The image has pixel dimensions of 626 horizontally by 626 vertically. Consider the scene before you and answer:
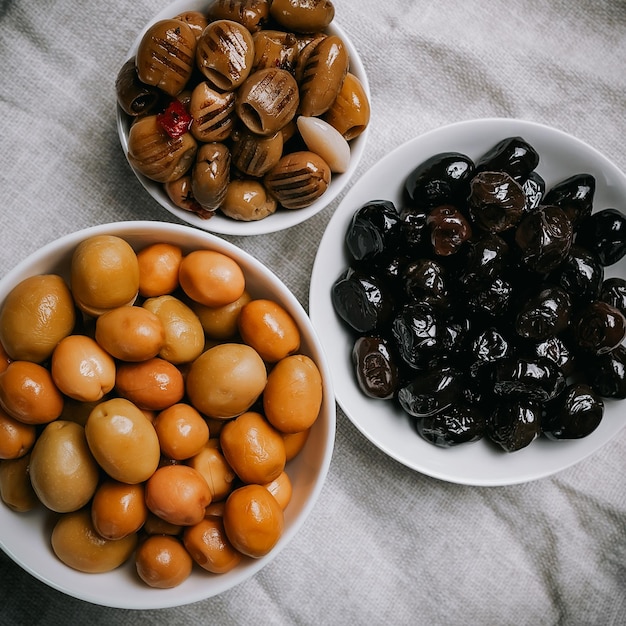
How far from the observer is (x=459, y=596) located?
0.87m

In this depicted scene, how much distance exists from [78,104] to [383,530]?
0.65 meters

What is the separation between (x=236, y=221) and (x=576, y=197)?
0.38 metres

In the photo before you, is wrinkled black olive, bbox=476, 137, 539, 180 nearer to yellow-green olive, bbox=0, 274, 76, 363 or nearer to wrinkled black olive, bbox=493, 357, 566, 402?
wrinkled black olive, bbox=493, 357, 566, 402

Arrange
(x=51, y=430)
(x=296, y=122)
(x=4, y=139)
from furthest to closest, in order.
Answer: (x=4, y=139), (x=296, y=122), (x=51, y=430)

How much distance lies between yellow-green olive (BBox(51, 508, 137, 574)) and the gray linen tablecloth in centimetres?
22

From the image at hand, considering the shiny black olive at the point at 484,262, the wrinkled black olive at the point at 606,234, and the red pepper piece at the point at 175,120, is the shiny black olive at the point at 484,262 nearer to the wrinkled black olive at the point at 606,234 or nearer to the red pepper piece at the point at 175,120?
the wrinkled black olive at the point at 606,234

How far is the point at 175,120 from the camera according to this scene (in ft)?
2.15

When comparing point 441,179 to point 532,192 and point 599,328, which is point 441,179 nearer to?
point 532,192

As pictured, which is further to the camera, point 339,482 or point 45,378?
point 339,482

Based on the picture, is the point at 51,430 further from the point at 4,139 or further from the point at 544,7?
the point at 544,7

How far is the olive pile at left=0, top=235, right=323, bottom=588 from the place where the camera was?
0.60 m

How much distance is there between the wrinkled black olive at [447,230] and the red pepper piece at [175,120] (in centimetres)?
28

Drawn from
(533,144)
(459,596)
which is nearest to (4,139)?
(533,144)

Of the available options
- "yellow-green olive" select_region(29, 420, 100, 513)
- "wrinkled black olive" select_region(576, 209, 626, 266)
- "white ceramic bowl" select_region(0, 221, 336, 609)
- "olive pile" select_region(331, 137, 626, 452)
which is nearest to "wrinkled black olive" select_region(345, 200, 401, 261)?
"olive pile" select_region(331, 137, 626, 452)
